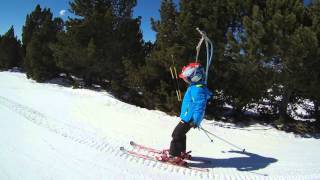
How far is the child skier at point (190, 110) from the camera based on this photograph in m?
6.17

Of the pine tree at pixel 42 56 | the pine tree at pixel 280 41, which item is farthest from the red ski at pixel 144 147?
the pine tree at pixel 42 56

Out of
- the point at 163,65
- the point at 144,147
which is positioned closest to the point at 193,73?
the point at 144,147

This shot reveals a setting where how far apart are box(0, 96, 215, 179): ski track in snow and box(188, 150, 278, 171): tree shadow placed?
0.58m

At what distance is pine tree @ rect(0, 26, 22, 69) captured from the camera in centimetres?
3684

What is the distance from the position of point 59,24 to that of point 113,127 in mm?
20417

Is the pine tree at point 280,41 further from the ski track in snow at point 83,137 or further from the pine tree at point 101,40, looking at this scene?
the pine tree at point 101,40

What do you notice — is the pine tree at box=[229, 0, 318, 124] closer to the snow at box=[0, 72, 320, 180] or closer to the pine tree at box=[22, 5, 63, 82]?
the snow at box=[0, 72, 320, 180]

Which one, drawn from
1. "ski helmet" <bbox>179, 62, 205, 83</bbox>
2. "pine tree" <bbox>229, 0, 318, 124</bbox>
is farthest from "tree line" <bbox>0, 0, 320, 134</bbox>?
"ski helmet" <bbox>179, 62, 205, 83</bbox>

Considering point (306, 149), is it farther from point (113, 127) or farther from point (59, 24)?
point (59, 24)

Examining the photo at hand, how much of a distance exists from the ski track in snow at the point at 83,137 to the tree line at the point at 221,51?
5745 millimetres

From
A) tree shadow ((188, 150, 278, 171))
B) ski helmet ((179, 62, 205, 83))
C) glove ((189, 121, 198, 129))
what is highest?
ski helmet ((179, 62, 205, 83))

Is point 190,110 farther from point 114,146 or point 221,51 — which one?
point 221,51

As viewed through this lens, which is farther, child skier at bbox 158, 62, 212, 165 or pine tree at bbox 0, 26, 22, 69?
pine tree at bbox 0, 26, 22, 69

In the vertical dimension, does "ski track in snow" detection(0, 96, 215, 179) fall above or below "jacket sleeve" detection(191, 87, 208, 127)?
below
